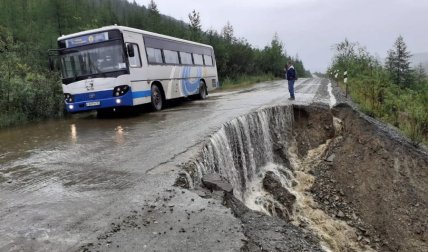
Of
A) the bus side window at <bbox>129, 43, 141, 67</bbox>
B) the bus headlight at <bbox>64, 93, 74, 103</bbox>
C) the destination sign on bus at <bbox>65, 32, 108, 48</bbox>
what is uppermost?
the destination sign on bus at <bbox>65, 32, 108, 48</bbox>

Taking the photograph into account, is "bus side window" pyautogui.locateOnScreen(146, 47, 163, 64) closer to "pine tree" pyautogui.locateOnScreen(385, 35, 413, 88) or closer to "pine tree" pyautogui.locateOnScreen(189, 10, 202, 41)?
"pine tree" pyautogui.locateOnScreen(189, 10, 202, 41)

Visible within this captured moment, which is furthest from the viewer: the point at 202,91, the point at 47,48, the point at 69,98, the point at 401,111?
the point at 47,48

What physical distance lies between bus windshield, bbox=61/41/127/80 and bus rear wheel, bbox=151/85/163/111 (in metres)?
2.10

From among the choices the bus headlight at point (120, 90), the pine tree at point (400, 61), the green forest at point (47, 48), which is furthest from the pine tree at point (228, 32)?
the bus headlight at point (120, 90)

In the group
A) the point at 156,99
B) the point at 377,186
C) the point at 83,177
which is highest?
the point at 156,99

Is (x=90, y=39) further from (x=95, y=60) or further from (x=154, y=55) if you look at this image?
(x=154, y=55)

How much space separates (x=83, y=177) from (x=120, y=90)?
6774 millimetres

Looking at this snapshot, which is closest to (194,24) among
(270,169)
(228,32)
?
(228,32)

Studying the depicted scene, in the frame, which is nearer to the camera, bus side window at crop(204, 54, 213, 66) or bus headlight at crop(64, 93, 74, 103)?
bus headlight at crop(64, 93, 74, 103)

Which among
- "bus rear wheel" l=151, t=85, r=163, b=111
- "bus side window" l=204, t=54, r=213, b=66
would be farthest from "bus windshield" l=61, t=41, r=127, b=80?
"bus side window" l=204, t=54, r=213, b=66

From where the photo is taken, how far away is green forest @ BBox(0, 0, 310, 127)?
536 inches

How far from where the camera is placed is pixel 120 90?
12.7 m

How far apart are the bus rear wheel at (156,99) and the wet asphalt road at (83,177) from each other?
333 centimetres

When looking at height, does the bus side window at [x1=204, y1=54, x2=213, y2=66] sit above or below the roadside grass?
above
